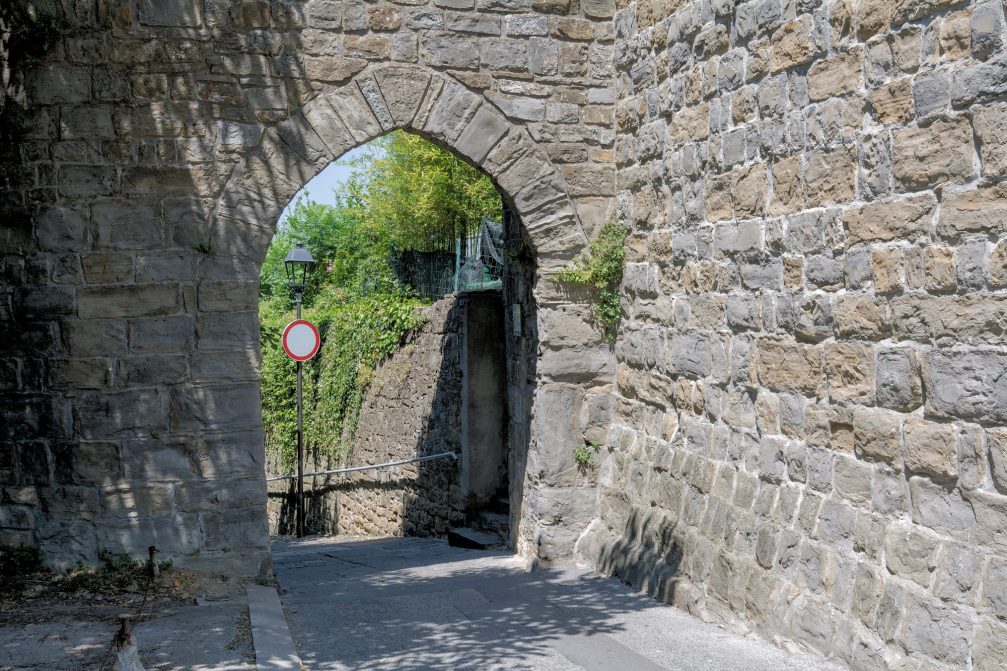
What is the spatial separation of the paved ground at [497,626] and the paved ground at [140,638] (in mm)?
375

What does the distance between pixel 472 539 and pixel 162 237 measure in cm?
413

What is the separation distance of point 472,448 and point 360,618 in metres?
4.11

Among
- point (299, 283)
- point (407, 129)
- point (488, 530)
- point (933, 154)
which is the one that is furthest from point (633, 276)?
point (299, 283)

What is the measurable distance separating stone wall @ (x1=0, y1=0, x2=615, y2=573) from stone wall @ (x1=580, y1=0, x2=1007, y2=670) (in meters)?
1.92

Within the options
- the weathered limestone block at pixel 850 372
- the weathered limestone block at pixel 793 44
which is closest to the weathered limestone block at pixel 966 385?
the weathered limestone block at pixel 850 372

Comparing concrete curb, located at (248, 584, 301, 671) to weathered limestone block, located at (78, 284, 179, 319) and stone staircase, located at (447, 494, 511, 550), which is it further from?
stone staircase, located at (447, 494, 511, 550)

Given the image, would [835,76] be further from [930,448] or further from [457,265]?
[457,265]

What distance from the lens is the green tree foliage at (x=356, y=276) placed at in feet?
44.2

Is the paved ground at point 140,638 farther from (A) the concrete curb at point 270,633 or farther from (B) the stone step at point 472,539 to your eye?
(B) the stone step at point 472,539

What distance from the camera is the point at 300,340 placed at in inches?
452

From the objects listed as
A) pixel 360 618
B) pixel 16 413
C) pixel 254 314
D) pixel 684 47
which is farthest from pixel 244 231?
pixel 684 47

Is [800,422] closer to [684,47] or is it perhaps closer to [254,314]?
[684,47]

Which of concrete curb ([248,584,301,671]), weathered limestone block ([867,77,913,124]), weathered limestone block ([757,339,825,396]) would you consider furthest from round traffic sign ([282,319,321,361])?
weathered limestone block ([867,77,913,124])

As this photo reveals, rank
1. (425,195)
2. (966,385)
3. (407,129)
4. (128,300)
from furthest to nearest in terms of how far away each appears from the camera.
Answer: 1. (425,195)
2. (407,129)
3. (128,300)
4. (966,385)
